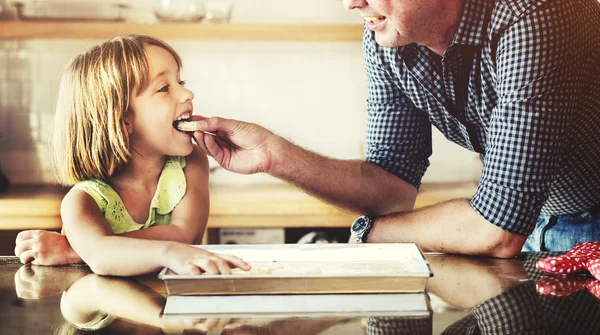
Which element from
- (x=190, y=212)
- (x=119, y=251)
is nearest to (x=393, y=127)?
(x=190, y=212)

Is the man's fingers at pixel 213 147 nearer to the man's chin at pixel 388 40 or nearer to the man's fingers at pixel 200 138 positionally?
the man's fingers at pixel 200 138

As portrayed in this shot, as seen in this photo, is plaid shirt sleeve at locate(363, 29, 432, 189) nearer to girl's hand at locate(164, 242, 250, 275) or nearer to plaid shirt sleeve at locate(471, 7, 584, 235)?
plaid shirt sleeve at locate(471, 7, 584, 235)

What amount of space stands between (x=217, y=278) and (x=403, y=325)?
0.23 meters

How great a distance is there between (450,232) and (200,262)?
545mm

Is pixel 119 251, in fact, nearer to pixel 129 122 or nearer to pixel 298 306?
pixel 298 306

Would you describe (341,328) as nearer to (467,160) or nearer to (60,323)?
(60,323)

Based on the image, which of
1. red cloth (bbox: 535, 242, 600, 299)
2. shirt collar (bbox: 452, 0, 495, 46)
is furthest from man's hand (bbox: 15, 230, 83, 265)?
shirt collar (bbox: 452, 0, 495, 46)

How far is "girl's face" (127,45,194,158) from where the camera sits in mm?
1480

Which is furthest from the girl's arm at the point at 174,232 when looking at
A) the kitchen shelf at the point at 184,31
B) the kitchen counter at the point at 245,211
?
the kitchen shelf at the point at 184,31

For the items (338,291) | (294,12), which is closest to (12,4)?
(294,12)

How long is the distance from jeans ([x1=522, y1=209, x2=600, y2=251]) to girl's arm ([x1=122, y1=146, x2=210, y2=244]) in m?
0.86

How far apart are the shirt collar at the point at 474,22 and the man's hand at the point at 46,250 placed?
0.84 m

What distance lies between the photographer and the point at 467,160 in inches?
126

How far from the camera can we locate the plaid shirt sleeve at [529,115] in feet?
4.28
